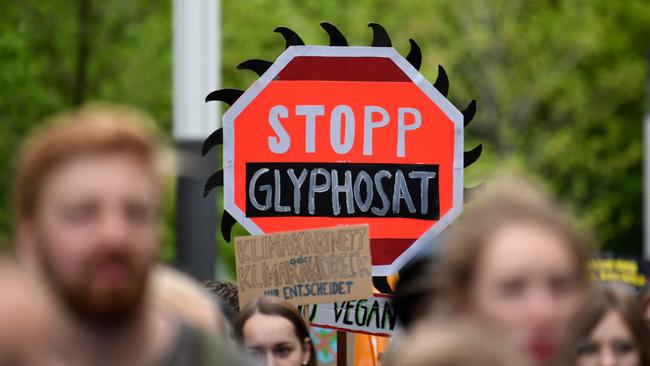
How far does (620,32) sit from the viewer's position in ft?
87.1

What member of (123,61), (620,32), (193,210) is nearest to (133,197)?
(193,210)

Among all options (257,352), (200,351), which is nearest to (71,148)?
(200,351)

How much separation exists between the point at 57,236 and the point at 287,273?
12.1ft

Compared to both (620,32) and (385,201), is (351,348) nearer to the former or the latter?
(385,201)

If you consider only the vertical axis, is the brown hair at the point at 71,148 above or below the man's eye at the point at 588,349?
above

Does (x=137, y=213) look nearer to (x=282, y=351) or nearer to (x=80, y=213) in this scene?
(x=80, y=213)

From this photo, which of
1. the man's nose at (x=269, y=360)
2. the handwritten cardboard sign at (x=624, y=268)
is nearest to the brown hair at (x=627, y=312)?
the man's nose at (x=269, y=360)

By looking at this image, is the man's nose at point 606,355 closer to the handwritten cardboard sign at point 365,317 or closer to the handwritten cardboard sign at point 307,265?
the handwritten cardboard sign at point 307,265

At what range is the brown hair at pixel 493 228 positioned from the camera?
8.72ft

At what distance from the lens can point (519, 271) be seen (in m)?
2.66

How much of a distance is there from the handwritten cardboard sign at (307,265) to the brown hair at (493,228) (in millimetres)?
3369

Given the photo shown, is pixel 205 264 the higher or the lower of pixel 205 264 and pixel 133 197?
the higher

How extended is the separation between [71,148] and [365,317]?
3909mm

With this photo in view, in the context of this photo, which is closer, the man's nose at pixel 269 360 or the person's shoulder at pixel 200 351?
the person's shoulder at pixel 200 351
